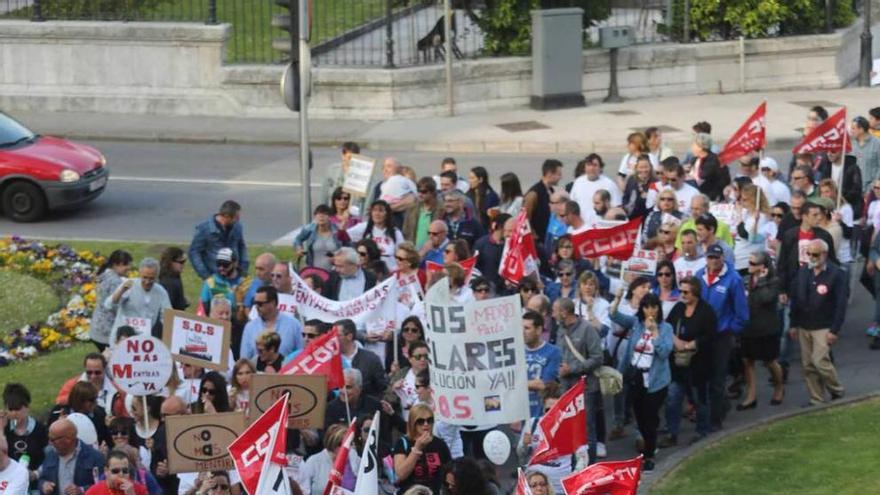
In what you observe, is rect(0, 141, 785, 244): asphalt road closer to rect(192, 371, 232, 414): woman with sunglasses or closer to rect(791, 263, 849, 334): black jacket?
rect(791, 263, 849, 334): black jacket

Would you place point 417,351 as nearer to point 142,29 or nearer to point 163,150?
point 163,150

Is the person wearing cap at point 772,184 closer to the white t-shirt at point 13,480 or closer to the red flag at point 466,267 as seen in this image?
the red flag at point 466,267

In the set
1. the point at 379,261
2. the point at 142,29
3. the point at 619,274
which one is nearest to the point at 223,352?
the point at 379,261

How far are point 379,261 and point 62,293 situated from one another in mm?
4781

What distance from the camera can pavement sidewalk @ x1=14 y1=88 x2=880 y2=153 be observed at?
1120 inches

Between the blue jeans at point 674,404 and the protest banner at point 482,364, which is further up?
the protest banner at point 482,364

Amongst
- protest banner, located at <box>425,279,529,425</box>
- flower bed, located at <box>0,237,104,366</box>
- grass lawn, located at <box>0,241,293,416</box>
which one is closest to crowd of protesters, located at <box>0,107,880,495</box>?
protest banner, located at <box>425,279,529,425</box>

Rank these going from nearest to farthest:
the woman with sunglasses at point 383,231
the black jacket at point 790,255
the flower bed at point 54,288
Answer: the black jacket at point 790,255 → the woman with sunglasses at point 383,231 → the flower bed at point 54,288

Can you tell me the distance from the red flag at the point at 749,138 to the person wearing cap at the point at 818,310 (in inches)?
139

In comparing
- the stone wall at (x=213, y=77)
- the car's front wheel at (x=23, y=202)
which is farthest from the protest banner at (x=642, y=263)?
the stone wall at (x=213, y=77)

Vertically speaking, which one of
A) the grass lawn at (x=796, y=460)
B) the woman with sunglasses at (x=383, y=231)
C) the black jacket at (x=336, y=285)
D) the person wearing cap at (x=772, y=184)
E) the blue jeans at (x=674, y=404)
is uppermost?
the person wearing cap at (x=772, y=184)

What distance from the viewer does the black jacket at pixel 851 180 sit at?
64.0 feet

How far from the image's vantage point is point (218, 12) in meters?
32.0

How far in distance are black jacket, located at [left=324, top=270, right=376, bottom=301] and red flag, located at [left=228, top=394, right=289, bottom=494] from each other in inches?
193
